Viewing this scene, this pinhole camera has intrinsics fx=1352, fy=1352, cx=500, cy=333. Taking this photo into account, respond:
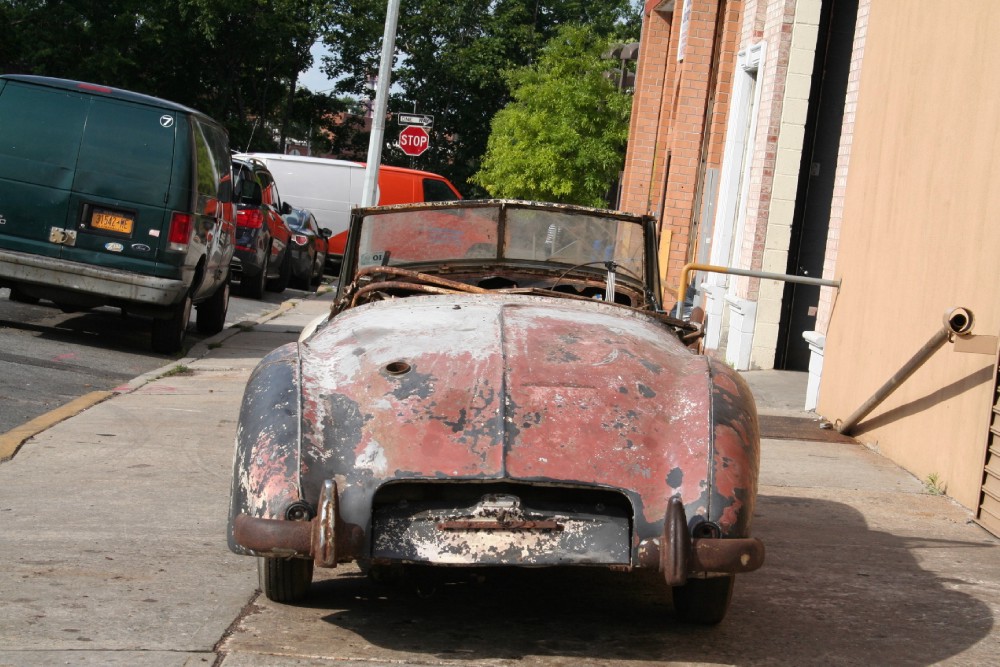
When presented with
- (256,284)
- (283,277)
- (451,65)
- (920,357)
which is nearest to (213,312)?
(256,284)

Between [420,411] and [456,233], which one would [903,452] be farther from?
[420,411]

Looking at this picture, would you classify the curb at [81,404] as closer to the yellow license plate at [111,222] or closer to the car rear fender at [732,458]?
the yellow license plate at [111,222]

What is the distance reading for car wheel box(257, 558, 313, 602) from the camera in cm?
451

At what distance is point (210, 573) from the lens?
5.00m

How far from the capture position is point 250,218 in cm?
1723

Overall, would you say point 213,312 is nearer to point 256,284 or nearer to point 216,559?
point 256,284

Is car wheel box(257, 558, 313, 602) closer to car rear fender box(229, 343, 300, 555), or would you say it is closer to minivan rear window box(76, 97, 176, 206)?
car rear fender box(229, 343, 300, 555)

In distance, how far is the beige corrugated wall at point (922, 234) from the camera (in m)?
7.36

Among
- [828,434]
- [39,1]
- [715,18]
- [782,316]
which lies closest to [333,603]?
[828,434]

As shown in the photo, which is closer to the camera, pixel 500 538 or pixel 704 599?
pixel 500 538

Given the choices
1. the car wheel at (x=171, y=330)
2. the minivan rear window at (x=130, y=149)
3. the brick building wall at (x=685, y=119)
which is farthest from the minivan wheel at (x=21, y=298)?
the brick building wall at (x=685, y=119)

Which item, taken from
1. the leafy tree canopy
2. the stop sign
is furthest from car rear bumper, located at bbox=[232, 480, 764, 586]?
the leafy tree canopy

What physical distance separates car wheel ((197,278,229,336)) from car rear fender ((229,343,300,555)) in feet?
30.1

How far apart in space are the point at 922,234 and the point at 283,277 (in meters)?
12.7
